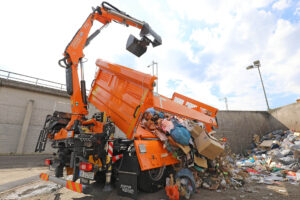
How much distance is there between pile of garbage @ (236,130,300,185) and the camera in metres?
4.00

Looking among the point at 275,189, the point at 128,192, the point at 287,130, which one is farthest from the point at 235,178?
the point at 287,130

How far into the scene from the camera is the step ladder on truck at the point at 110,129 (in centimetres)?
226

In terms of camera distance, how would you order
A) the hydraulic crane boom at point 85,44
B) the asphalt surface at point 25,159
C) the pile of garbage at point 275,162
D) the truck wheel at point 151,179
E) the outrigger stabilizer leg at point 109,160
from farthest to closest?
the asphalt surface at point 25,159 → the pile of garbage at point 275,162 → the hydraulic crane boom at point 85,44 → the truck wheel at point 151,179 → the outrigger stabilizer leg at point 109,160

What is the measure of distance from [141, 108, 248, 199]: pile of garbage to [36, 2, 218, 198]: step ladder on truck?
17 cm

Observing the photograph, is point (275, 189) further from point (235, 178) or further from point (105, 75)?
point (105, 75)

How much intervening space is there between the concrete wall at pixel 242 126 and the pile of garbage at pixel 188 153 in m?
5.25

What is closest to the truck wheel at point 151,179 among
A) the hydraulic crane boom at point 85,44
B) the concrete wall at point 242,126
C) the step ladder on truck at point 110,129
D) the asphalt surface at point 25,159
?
the step ladder on truck at point 110,129

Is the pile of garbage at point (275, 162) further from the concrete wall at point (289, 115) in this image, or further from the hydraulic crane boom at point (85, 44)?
the hydraulic crane boom at point (85, 44)

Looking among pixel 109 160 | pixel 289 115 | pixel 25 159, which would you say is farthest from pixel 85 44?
pixel 289 115

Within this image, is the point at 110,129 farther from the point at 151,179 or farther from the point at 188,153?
the point at 188,153

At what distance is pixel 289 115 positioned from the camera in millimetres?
7945

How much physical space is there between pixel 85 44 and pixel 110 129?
205 cm

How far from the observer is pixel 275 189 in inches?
123

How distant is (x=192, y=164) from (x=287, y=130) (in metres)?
7.91
